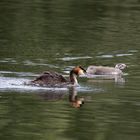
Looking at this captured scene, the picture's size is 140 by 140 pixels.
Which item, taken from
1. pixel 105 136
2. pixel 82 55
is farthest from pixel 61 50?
pixel 105 136

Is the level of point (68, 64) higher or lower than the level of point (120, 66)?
lower

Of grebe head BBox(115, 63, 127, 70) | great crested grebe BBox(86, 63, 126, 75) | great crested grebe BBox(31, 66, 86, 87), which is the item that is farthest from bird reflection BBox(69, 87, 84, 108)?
grebe head BBox(115, 63, 127, 70)

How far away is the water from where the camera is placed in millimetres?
14969

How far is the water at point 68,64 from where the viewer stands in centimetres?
1497

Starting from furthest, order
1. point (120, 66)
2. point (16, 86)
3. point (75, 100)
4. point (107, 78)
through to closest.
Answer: point (120, 66) → point (107, 78) → point (16, 86) → point (75, 100)

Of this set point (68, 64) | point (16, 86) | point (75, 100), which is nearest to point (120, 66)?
point (68, 64)

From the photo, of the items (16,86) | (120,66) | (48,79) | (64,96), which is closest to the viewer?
(64,96)

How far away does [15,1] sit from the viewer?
40.8m

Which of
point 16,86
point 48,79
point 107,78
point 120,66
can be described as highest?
point 48,79

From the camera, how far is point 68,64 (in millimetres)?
23422

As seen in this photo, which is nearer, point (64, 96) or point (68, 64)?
point (64, 96)

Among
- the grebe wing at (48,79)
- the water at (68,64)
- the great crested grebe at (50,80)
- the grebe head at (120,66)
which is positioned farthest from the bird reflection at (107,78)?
the grebe wing at (48,79)

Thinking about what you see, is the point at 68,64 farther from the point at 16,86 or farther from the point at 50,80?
the point at 16,86

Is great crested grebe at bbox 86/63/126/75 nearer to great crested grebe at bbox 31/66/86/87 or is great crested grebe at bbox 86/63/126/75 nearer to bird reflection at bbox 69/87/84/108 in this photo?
great crested grebe at bbox 31/66/86/87
